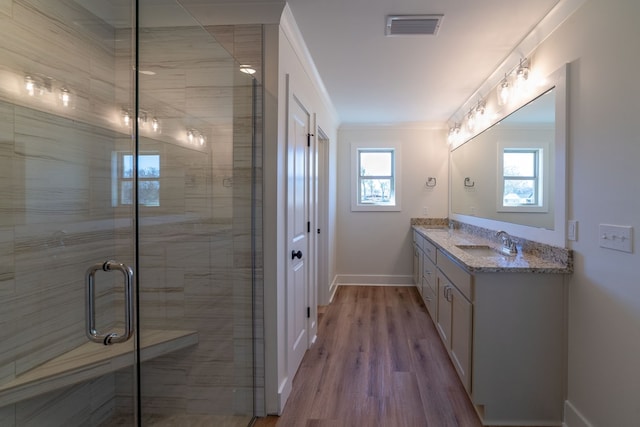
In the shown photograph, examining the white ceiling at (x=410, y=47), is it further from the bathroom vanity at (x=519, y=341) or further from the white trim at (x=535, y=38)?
the bathroom vanity at (x=519, y=341)

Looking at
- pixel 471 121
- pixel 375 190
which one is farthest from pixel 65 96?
pixel 375 190

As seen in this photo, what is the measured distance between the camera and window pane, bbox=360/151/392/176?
510cm

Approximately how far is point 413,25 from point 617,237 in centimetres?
163

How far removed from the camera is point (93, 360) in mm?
1664

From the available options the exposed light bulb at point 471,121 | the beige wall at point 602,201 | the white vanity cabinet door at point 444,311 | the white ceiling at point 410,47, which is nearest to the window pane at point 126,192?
the white ceiling at point 410,47

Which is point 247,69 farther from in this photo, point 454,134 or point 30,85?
point 454,134

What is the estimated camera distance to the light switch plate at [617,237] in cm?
151

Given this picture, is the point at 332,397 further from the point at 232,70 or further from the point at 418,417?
the point at 232,70

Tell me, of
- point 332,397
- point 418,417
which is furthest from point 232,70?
point 418,417

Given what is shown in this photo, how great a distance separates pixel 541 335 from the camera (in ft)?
6.42

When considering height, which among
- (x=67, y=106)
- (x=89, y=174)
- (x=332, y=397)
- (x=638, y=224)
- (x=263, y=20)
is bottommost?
(x=332, y=397)

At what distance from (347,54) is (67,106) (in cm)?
188

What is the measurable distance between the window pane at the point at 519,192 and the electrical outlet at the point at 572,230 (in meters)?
0.47

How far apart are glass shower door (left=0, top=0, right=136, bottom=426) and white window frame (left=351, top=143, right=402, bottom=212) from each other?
352cm
